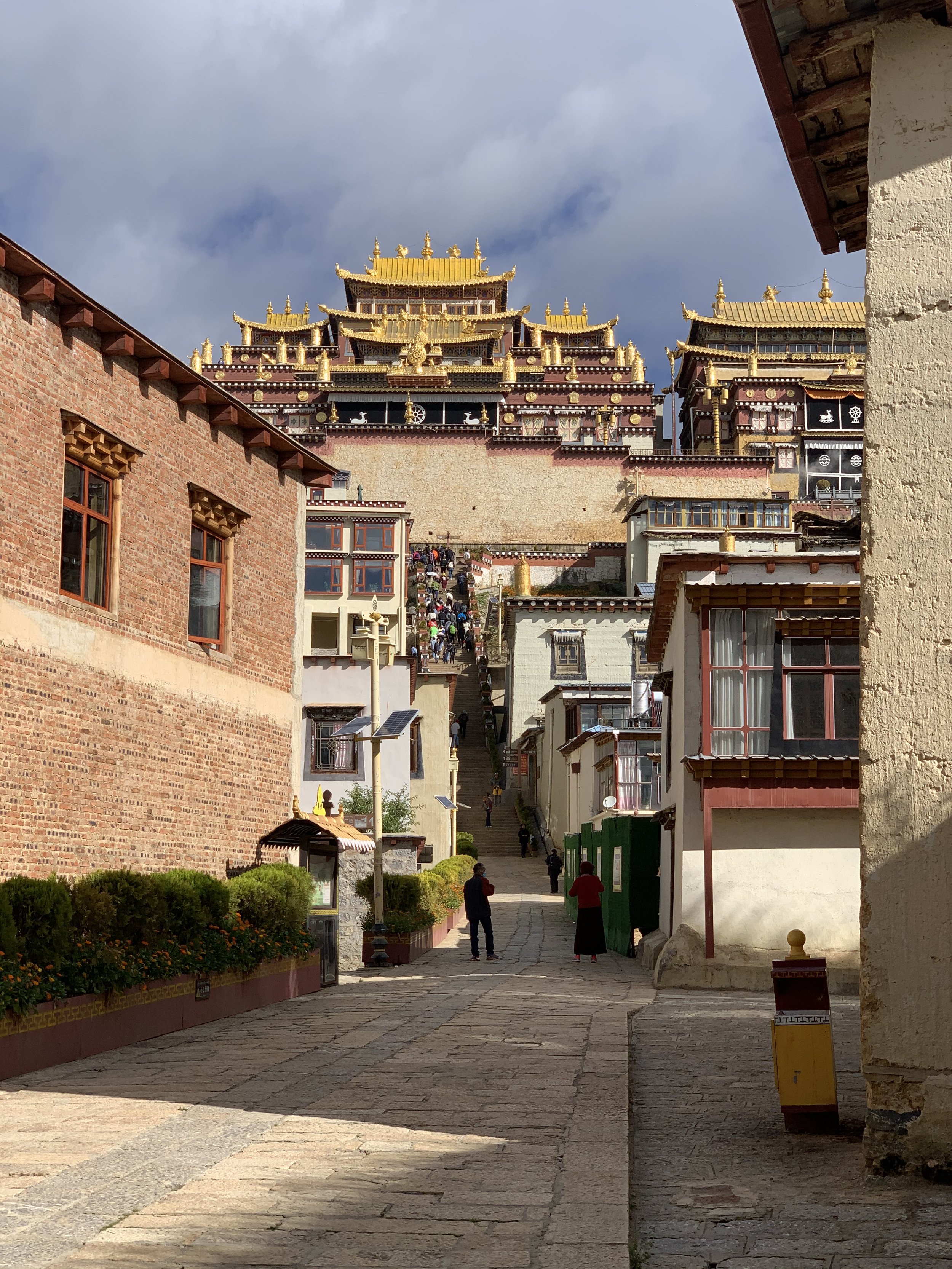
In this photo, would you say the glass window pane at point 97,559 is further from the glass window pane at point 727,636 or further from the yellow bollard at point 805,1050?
the yellow bollard at point 805,1050

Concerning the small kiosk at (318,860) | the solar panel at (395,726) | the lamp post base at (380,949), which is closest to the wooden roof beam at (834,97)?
the small kiosk at (318,860)

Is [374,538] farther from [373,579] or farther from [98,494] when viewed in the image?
[98,494]

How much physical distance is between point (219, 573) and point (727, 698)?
7.17 meters

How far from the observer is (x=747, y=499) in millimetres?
59750

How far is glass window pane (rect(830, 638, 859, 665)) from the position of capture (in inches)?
763

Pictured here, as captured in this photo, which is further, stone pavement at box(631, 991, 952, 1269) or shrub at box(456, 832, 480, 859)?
shrub at box(456, 832, 480, 859)

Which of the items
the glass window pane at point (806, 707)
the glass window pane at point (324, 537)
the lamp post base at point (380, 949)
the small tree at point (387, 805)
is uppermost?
the glass window pane at point (324, 537)

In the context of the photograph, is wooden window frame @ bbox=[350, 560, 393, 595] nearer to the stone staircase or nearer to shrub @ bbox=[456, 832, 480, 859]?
the stone staircase

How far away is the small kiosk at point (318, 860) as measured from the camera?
18.9 metres

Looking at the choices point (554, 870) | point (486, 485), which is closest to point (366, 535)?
point (554, 870)

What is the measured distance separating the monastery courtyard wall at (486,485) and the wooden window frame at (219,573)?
5184 centimetres

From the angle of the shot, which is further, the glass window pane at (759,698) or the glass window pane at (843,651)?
the glass window pane at (843,651)

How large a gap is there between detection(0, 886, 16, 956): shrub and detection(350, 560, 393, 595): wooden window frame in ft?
126

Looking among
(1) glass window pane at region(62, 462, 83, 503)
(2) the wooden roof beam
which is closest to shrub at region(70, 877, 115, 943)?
(1) glass window pane at region(62, 462, 83, 503)
